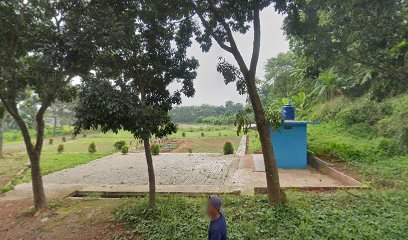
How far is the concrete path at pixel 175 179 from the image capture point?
9.11 meters

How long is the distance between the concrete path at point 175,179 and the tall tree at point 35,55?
8.92ft

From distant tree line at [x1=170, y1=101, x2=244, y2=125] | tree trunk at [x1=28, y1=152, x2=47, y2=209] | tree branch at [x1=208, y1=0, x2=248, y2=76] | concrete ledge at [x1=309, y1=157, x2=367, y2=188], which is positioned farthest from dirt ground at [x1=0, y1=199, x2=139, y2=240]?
distant tree line at [x1=170, y1=101, x2=244, y2=125]

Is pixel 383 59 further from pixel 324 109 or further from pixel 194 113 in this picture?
pixel 194 113

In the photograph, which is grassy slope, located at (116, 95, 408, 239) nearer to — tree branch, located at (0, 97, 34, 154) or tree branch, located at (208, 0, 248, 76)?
tree branch, located at (0, 97, 34, 154)

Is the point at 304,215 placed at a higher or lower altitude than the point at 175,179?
higher

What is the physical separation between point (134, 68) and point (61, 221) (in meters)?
4.13

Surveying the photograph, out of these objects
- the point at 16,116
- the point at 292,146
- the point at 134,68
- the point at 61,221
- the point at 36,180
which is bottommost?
the point at 61,221

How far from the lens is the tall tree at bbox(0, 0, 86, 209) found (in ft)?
20.3

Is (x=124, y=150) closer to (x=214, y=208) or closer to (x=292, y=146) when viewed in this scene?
(x=292, y=146)

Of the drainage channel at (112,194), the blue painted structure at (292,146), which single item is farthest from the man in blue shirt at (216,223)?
the blue painted structure at (292,146)

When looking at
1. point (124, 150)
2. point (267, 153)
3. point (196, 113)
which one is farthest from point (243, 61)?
point (196, 113)

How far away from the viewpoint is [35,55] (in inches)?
273

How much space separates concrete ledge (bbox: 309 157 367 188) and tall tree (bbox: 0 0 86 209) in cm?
812

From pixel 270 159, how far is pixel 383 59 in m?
Result: 2.99
